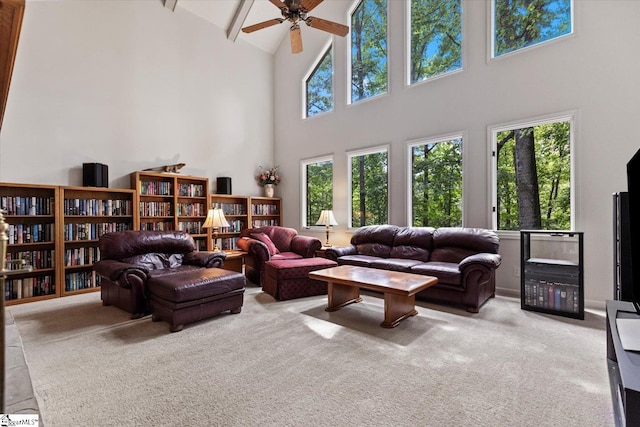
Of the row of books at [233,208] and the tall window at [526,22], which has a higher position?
the tall window at [526,22]

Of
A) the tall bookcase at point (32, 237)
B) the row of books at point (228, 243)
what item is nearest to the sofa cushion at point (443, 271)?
the row of books at point (228, 243)

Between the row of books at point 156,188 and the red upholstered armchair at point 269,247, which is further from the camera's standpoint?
the row of books at point 156,188

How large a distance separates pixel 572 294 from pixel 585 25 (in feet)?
10.0

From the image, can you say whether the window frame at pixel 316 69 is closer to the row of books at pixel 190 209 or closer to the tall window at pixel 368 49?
the tall window at pixel 368 49

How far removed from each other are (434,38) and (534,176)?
2622 mm

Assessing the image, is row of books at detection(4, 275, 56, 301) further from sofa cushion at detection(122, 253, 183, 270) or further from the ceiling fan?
the ceiling fan

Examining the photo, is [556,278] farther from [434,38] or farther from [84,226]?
[84,226]

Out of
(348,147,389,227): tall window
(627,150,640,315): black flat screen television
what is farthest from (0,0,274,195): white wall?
(627,150,640,315): black flat screen television

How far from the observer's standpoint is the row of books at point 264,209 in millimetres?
6693

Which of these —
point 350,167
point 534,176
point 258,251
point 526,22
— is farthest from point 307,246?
point 526,22

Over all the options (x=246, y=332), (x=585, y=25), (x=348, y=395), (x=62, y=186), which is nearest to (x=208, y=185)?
(x=62, y=186)

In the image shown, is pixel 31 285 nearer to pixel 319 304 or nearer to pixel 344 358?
pixel 319 304

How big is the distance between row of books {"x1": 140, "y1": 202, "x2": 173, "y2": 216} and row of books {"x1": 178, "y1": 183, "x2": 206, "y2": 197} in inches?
11.3

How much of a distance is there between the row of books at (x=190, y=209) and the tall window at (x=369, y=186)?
2731 mm
